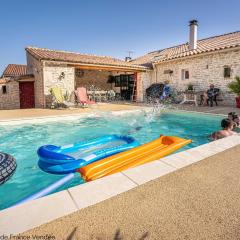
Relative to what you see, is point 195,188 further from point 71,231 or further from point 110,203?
point 71,231

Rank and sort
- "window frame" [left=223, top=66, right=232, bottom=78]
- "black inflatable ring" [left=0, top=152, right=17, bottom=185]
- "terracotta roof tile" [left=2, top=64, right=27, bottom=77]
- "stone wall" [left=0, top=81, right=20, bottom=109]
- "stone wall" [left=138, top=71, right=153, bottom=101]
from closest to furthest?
"black inflatable ring" [left=0, top=152, right=17, bottom=185] < "window frame" [left=223, top=66, right=232, bottom=78] < "stone wall" [left=0, top=81, right=20, bottom=109] < "stone wall" [left=138, top=71, right=153, bottom=101] < "terracotta roof tile" [left=2, top=64, right=27, bottom=77]

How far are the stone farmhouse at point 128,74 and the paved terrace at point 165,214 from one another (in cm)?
1060

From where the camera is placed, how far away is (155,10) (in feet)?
35.6

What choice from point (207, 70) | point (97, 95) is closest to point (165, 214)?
point (207, 70)

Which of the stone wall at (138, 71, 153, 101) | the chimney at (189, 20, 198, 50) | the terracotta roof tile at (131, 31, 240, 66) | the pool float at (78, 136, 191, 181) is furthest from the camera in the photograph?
the stone wall at (138, 71, 153, 101)

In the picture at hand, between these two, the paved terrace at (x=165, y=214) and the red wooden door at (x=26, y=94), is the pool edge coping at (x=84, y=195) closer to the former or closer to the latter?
the paved terrace at (x=165, y=214)

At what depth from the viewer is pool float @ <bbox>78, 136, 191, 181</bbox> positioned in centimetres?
302

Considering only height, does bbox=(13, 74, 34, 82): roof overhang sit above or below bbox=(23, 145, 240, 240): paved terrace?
above

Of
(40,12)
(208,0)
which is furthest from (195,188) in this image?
(40,12)

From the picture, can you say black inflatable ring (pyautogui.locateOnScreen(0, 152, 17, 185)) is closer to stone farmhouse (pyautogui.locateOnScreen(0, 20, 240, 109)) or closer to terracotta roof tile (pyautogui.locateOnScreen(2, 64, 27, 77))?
stone farmhouse (pyautogui.locateOnScreen(0, 20, 240, 109))

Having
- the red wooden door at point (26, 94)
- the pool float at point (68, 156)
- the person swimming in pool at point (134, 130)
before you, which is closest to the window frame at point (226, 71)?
the person swimming in pool at point (134, 130)

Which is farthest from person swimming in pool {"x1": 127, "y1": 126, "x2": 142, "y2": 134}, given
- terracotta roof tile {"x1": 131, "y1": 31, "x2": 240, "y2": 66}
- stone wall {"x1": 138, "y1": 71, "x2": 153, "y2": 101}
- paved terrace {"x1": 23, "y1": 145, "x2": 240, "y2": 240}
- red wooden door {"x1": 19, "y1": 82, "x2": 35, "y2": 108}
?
red wooden door {"x1": 19, "y1": 82, "x2": 35, "y2": 108}

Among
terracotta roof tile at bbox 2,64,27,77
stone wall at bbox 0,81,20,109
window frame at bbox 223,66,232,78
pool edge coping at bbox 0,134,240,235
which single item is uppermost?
terracotta roof tile at bbox 2,64,27,77

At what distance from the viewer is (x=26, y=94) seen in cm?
1438
